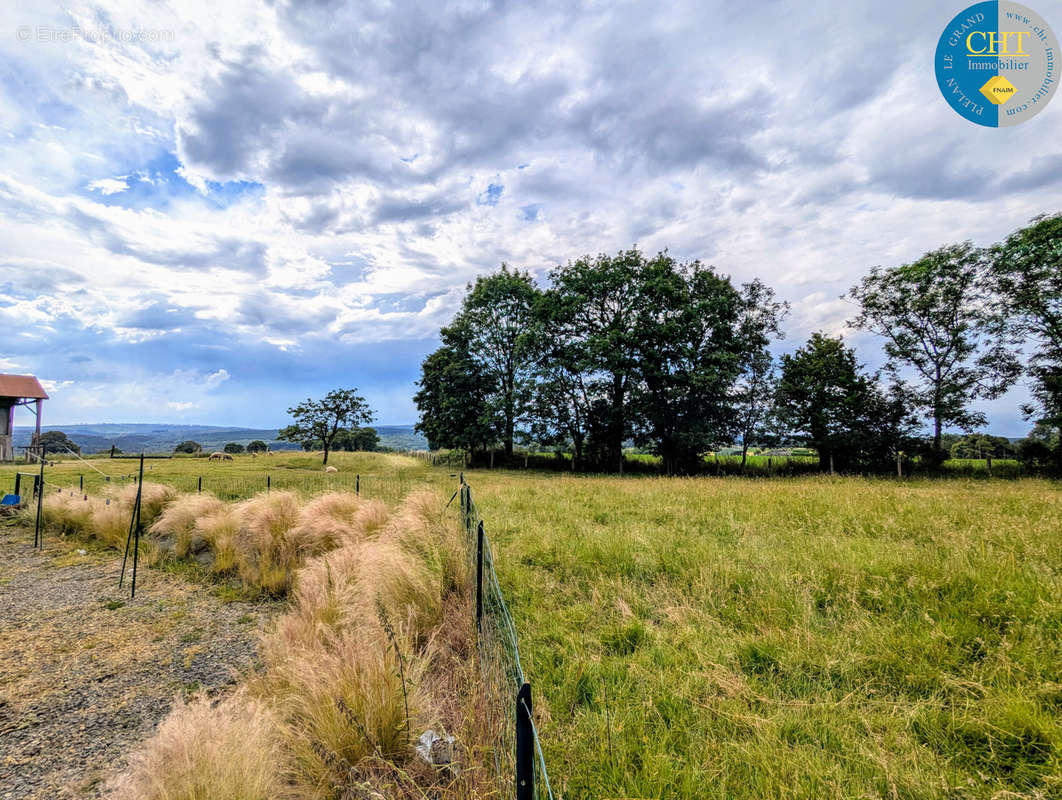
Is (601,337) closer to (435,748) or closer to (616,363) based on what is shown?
(616,363)

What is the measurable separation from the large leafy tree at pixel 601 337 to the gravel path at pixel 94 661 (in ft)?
68.9

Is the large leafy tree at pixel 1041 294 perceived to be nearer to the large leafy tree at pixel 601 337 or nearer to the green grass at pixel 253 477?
the large leafy tree at pixel 601 337

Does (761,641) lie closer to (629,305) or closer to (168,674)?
(168,674)

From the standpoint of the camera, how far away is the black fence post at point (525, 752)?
1.33 m

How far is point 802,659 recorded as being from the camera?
10.2ft

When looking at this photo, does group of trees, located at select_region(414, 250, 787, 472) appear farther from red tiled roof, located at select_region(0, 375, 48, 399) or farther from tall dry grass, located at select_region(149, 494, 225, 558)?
red tiled roof, located at select_region(0, 375, 48, 399)

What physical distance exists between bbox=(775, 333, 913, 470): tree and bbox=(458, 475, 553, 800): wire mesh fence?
81.5 ft

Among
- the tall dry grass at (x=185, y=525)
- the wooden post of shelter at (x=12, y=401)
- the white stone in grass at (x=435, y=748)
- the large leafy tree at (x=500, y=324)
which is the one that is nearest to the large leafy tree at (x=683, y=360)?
the large leafy tree at (x=500, y=324)

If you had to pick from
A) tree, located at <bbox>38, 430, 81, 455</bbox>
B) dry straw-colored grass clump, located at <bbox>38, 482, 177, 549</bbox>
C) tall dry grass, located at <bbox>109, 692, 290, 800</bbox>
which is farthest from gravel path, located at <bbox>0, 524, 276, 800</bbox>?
tree, located at <bbox>38, 430, 81, 455</bbox>

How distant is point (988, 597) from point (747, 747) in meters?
3.09

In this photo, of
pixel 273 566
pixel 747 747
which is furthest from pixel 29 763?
pixel 747 747

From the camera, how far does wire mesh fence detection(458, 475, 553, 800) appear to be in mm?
1363

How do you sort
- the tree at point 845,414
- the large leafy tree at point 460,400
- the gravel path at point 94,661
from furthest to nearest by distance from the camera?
the large leafy tree at point 460,400
the tree at point 845,414
the gravel path at point 94,661

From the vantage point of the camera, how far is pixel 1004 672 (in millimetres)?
2744
